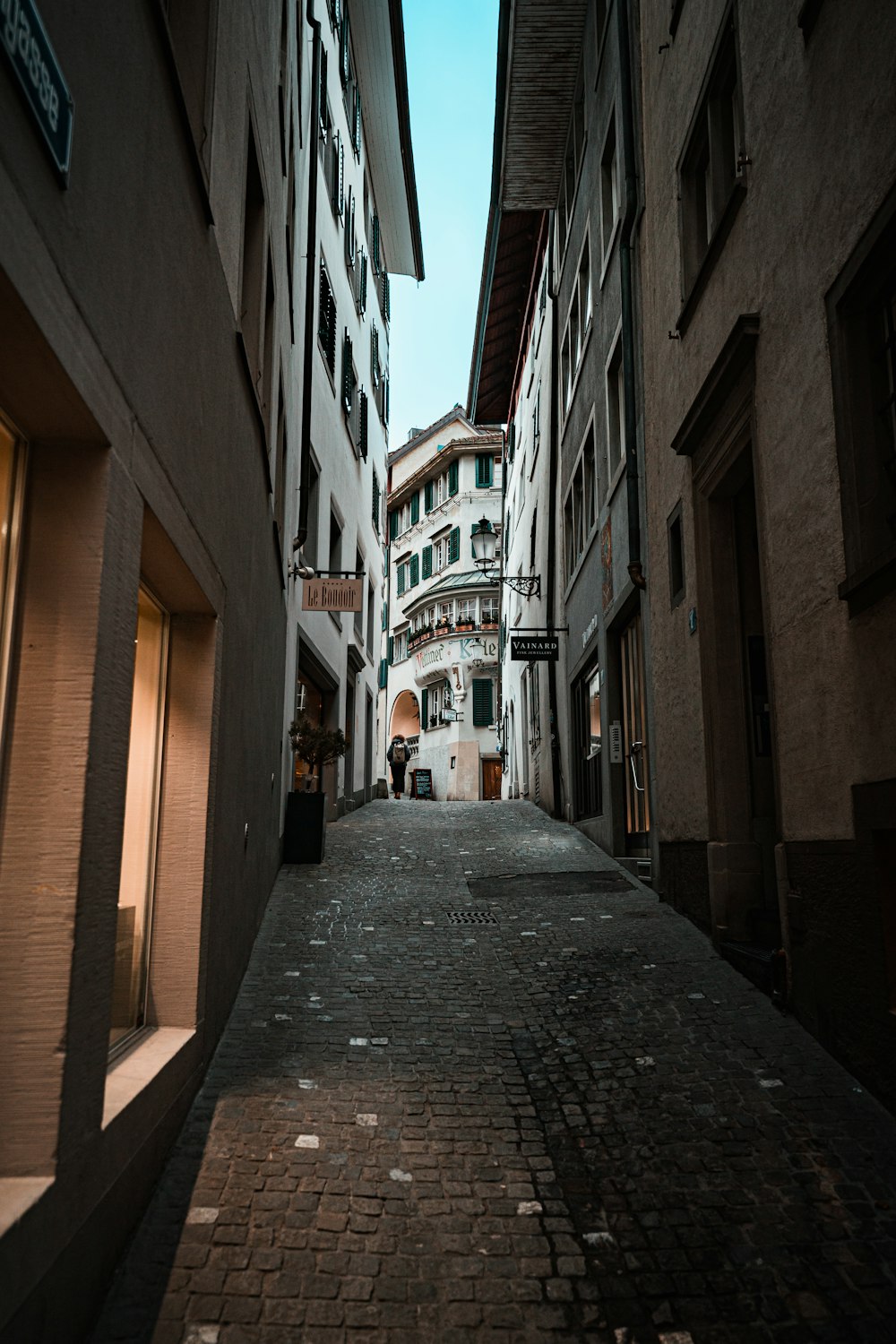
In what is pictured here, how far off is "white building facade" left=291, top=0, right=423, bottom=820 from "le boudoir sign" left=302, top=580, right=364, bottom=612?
0.62 ft

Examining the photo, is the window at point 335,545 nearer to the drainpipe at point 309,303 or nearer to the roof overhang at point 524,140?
the drainpipe at point 309,303

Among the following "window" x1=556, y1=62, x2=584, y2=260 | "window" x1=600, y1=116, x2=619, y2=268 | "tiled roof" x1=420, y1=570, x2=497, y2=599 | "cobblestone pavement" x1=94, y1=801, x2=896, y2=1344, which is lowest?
"cobblestone pavement" x1=94, y1=801, x2=896, y2=1344

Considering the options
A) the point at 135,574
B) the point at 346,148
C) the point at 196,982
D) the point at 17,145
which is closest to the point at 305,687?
the point at 346,148

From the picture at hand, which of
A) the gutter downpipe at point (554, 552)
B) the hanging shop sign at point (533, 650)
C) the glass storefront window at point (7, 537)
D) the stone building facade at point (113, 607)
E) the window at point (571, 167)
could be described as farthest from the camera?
the gutter downpipe at point (554, 552)

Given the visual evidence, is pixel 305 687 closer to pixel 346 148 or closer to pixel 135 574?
pixel 346 148

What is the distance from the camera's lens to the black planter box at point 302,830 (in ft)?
35.9

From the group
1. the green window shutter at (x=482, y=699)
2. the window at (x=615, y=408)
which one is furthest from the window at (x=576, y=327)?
the green window shutter at (x=482, y=699)

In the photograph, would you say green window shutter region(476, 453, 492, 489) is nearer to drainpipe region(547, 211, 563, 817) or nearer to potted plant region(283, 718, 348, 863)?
drainpipe region(547, 211, 563, 817)

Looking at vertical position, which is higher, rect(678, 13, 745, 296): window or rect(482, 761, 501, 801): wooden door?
rect(678, 13, 745, 296): window

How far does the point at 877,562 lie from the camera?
435cm

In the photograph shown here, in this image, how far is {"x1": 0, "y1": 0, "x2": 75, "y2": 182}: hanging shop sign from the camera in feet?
7.03

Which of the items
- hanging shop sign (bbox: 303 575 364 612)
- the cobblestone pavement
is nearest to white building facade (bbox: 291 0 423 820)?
hanging shop sign (bbox: 303 575 364 612)

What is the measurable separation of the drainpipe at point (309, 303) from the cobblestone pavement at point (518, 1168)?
19.0ft

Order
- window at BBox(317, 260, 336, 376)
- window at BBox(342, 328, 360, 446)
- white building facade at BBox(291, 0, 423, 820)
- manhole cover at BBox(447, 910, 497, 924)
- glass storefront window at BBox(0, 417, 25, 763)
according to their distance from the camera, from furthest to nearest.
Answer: window at BBox(342, 328, 360, 446) < window at BBox(317, 260, 336, 376) < white building facade at BBox(291, 0, 423, 820) < manhole cover at BBox(447, 910, 497, 924) < glass storefront window at BBox(0, 417, 25, 763)
